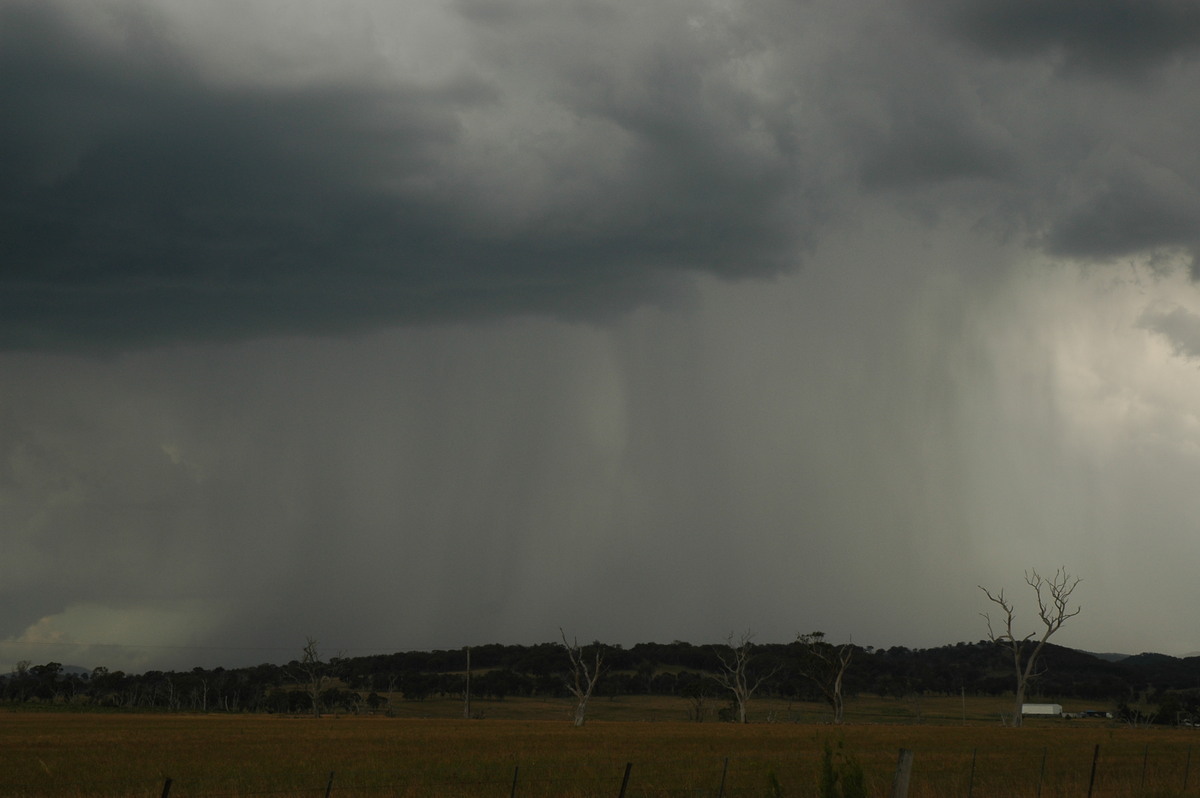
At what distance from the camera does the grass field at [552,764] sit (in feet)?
99.2

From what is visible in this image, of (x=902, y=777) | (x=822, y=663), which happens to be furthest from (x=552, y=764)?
(x=822, y=663)

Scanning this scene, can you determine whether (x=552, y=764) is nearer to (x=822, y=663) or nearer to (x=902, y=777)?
(x=902, y=777)

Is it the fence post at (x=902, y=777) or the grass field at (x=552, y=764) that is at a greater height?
the fence post at (x=902, y=777)

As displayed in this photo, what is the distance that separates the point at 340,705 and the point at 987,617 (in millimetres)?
105533

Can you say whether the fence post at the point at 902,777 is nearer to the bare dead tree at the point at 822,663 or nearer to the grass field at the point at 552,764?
the grass field at the point at 552,764

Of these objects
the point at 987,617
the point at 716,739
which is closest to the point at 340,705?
the point at 987,617

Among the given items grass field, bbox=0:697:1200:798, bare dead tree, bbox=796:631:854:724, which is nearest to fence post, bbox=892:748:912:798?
grass field, bbox=0:697:1200:798

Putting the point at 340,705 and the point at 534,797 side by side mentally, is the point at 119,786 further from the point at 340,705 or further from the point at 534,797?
the point at 340,705

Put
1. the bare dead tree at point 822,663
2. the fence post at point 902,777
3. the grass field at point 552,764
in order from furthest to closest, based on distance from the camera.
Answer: the bare dead tree at point 822,663 < the grass field at point 552,764 < the fence post at point 902,777

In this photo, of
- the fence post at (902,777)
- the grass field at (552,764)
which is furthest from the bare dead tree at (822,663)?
the fence post at (902,777)

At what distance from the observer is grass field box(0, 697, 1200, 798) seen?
30.2 meters

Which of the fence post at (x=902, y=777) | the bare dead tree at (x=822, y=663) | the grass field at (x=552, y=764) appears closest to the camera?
the fence post at (x=902, y=777)

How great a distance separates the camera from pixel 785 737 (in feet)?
213

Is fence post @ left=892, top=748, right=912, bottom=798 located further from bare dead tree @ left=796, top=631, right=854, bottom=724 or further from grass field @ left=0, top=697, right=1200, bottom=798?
bare dead tree @ left=796, top=631, right=854, bottom=724
